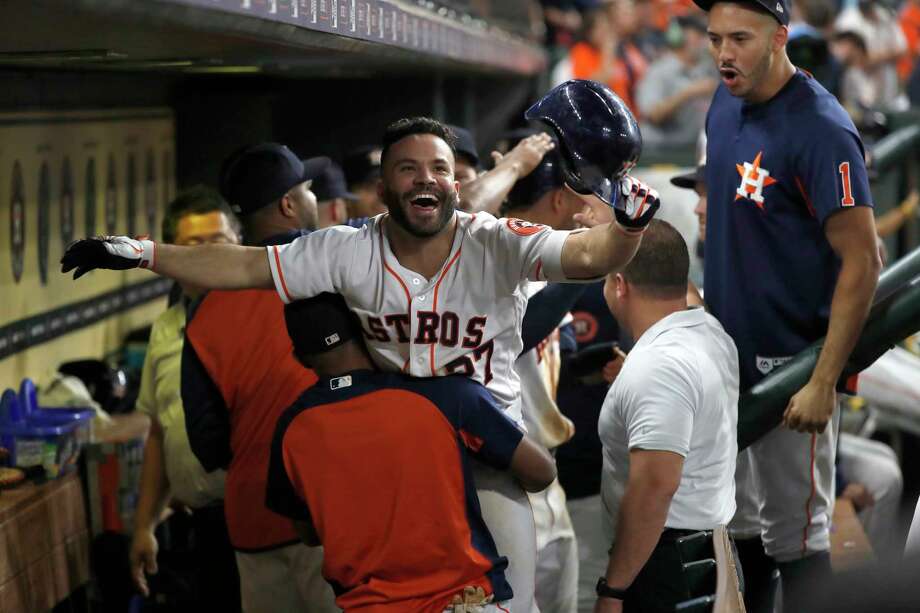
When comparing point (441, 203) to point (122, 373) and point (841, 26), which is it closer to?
point (122, 373)

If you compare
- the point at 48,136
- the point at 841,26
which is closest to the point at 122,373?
the point at 48,136

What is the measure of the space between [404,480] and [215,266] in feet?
1.88

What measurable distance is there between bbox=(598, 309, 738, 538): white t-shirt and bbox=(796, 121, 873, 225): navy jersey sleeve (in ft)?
1.29

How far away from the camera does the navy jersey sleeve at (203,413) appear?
11.0 feet

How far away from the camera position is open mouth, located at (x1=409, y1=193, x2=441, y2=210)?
2.63 metres

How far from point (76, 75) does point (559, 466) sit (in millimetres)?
2568

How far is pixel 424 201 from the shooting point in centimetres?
264

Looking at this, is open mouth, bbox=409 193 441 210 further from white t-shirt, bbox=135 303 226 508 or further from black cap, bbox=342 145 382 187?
black cap, bbox=342 145 382 187

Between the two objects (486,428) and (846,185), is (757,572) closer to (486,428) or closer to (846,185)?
(846,185)

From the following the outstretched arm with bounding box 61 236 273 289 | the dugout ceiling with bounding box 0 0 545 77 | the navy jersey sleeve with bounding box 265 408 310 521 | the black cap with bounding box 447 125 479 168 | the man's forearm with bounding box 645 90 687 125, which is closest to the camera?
the dugout ceiling with bounding box 0 0 545 77

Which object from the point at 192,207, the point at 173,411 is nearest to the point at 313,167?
the point at 192,207

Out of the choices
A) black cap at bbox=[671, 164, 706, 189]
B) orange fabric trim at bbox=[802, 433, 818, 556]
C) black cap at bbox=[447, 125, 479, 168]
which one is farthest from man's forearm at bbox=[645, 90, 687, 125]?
orange fabric trim at bbox=[802, 433, 818, 556]

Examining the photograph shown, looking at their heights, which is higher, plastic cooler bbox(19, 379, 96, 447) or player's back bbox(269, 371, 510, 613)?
player's back bbox(269, 371, 510, 613)

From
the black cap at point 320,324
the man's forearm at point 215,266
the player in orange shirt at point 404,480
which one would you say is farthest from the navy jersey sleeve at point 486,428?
the man's forearm at point 215,266
